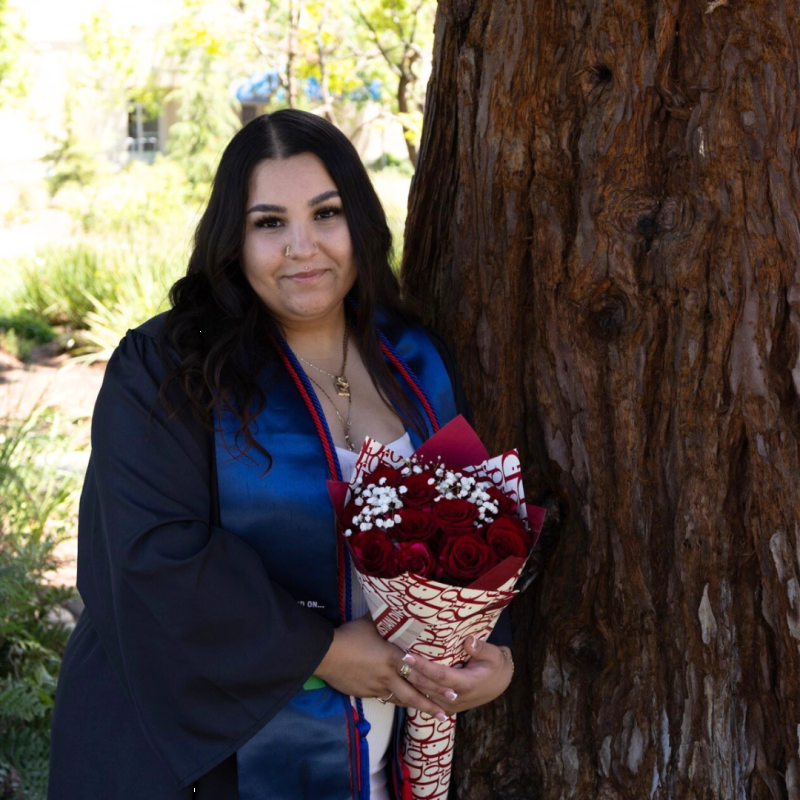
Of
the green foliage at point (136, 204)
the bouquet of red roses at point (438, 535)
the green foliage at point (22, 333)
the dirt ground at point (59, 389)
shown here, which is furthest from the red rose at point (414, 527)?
the green foliage at point (136, 204)

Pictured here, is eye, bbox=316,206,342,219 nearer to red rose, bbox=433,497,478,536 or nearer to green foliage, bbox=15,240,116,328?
red rose, bbox=433,497,478,536

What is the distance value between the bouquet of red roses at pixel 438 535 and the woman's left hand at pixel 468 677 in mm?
25

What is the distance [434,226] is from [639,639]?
1.27m

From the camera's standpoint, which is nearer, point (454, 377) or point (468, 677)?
point (468, 677)

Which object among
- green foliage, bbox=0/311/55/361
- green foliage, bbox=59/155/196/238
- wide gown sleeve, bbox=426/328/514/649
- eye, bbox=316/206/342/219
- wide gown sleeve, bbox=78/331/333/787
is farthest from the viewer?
green foliage, bbox=59/155/196/238

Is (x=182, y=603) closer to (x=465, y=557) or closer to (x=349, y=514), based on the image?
(x=349, y=514)

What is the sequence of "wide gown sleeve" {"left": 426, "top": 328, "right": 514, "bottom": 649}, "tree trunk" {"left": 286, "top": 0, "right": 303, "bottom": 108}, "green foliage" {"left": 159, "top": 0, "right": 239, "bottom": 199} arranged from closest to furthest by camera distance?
1. "wide gown sleeve" {"left": 426, "top": 328, "right": 514, "bottom": 649}
2. "tree trunk" {"left": 286, "top": 0, "right": 303, "bottom": 108}
3. "green foliage" {"left": 159, "top": 0, "right": 239, "bottom": 199}

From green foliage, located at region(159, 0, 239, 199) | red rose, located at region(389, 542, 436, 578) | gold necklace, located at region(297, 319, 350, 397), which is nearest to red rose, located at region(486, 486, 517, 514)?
red rose, located at region(389, 542, 436, 578)

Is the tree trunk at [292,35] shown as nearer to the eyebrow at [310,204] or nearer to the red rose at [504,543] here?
the eyebrow at [310,204]

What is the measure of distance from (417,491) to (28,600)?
2723 mm

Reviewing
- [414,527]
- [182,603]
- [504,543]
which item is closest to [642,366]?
[504,543]

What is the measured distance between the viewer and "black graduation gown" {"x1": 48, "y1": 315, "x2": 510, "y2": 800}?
6.42ft

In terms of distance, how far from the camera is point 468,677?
2146 millimetres

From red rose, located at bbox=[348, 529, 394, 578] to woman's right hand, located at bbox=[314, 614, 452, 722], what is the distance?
0.26m
